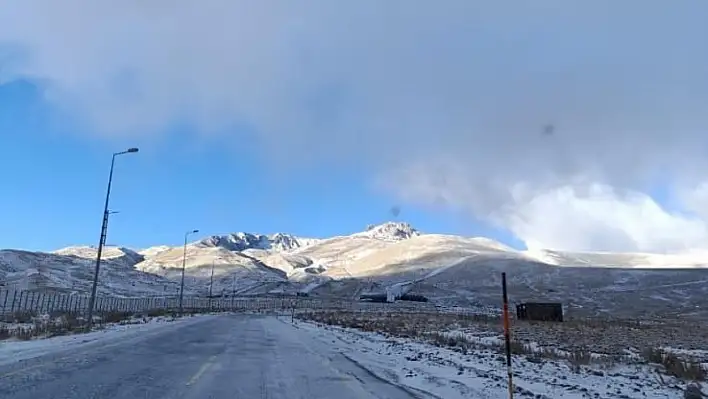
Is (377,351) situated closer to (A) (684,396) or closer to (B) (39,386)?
(A) (684,396)

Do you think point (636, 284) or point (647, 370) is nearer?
point (647, 370)

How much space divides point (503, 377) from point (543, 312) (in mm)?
59101

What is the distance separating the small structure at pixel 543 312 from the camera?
226 ft

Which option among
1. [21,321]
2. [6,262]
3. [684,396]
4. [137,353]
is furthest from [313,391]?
[6,262]

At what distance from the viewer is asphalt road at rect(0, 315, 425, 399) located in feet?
36.7

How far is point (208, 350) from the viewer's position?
2211 cm

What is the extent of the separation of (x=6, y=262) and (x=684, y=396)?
17886 centimetres

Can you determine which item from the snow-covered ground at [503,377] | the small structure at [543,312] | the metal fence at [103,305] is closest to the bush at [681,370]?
the snow-covered ground at [503,377]

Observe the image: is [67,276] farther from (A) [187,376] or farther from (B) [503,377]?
(B) [503,377]

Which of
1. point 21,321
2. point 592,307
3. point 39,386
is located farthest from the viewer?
point 592,307

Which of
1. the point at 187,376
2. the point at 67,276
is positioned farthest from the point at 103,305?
the point at 187,376

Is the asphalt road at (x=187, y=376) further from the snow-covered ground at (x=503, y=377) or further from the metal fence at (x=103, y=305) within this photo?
the metal fence at (x=103, y=305)

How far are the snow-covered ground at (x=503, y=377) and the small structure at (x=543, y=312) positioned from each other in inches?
1967

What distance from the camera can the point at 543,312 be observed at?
233ft
